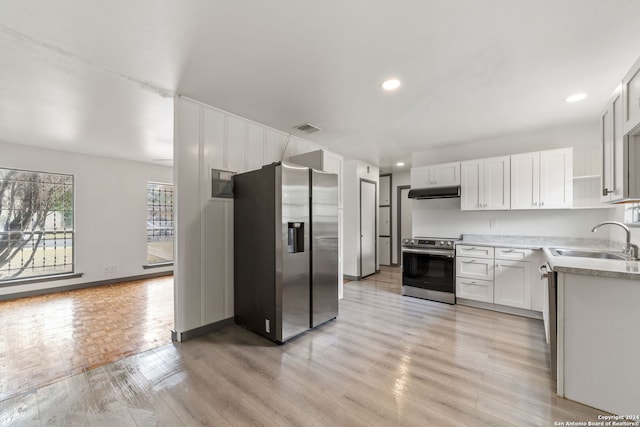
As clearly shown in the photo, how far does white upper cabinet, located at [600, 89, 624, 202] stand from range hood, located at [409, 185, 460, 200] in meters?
1.94

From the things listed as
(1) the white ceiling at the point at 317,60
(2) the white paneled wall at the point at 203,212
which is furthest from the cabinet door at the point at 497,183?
(2) the white paneled wall at the point at 203,212

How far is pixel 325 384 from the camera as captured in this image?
6.75ft

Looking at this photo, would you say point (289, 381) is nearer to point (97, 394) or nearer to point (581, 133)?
point (97, 394)

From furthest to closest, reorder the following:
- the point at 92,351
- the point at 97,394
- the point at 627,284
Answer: the point at 92,351 < the point at 97,394 < the point at 627,284

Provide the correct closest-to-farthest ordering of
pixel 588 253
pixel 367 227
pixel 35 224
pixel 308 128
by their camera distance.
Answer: pixel 588 253
pixel 308 128
pixel 35 224
pixel 367 227

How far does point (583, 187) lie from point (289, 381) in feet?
14.3

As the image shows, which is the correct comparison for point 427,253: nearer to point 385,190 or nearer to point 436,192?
point 436,192

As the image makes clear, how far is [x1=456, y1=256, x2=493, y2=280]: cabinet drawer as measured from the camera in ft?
12.0

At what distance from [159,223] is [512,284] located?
6.94 m

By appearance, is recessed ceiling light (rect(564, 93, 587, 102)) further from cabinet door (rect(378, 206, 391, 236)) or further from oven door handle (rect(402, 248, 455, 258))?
cabinet door (rect(378, 206, 391, 236))

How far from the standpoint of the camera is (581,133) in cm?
355

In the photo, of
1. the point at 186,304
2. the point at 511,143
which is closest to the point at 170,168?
the point at 186,304

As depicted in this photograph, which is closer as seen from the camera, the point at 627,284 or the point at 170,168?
the point at 627,284

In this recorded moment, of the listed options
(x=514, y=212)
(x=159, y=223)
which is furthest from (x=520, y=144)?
(x=159, y=223)
